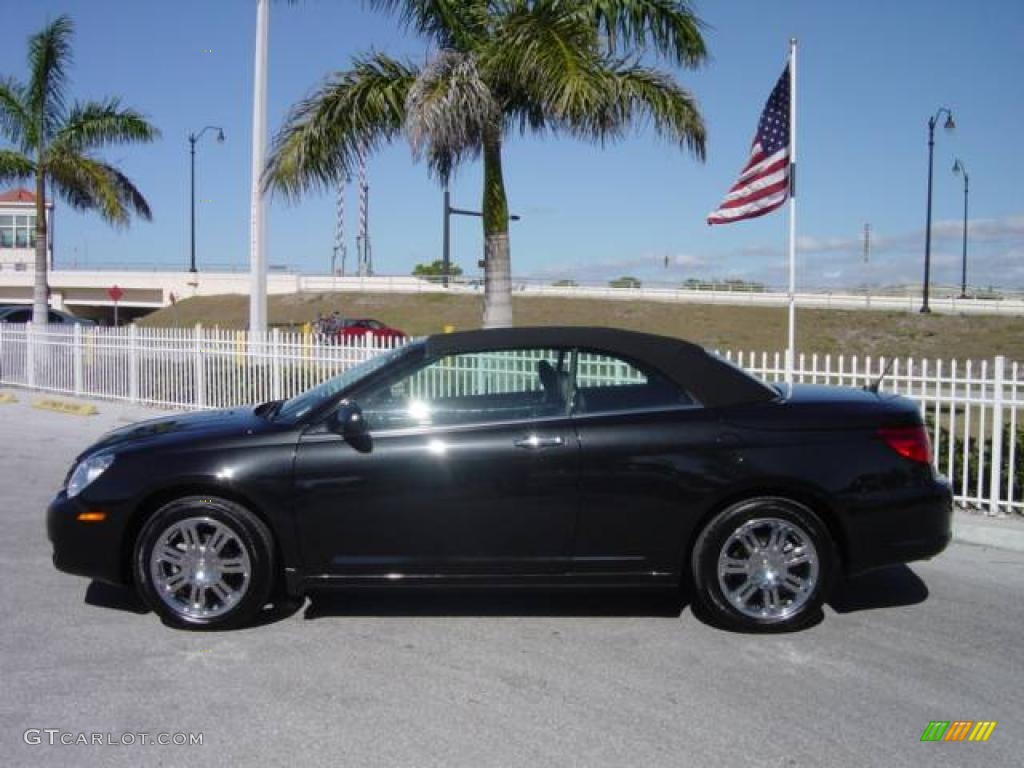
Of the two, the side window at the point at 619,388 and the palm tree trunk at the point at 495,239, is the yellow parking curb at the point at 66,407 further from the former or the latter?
the side window at the point at 619,388

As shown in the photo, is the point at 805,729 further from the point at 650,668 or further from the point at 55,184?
the point at 55,184

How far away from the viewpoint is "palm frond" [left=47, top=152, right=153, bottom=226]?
20766mm

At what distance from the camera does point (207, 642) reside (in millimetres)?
4887

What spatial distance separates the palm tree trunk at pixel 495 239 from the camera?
1117cm

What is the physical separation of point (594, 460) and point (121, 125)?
18597 mm

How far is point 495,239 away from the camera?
439 inches

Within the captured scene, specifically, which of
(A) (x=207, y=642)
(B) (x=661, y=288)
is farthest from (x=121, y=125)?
(B) (x=661, y=288)

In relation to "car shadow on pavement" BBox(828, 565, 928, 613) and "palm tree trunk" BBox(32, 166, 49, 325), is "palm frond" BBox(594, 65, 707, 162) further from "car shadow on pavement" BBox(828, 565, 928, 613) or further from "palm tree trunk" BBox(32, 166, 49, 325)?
"palm tree trunk" BBox(32, 166, 49, 325)

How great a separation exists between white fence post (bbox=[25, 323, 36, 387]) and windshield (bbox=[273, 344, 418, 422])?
14491mm

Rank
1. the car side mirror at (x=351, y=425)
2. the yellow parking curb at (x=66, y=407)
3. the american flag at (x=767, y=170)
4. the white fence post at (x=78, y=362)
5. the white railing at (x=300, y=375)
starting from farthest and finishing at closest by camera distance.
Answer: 1. the white fence post at (x=78, y=362)
2. the yellow parking curb at (x=66, y=407)
3. the american flag at (x=767, y=170)
4. the white railing at (x=300, y=375)
5. the car side mirror at (x=351, y=425)

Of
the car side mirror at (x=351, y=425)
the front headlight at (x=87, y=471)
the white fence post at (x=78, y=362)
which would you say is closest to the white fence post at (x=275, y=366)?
the white fence post at (x=78, y=362)

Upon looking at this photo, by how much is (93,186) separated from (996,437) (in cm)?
1900

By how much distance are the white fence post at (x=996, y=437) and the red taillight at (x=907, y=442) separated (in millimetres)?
2754

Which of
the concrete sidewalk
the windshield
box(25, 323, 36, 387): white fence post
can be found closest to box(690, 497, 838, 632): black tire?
the windshield
